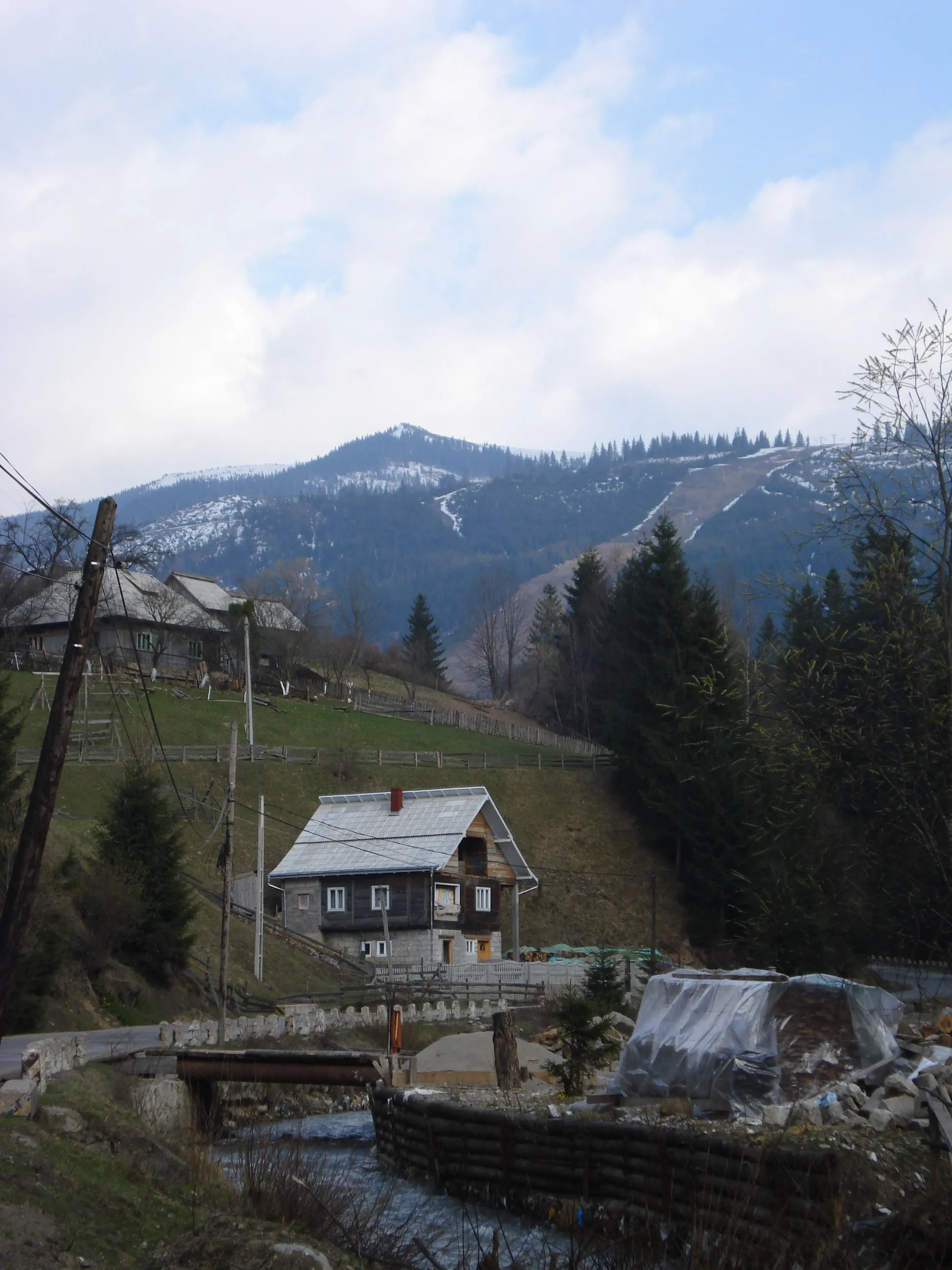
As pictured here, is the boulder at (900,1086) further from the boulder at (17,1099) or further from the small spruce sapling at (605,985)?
the small spruce sapling at (605,985)

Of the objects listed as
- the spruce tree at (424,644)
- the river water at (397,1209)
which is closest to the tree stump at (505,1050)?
the river water at (397,1209)

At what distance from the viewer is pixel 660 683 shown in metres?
69.6

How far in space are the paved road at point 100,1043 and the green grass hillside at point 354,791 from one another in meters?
12.6

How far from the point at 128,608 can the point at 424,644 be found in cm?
4688

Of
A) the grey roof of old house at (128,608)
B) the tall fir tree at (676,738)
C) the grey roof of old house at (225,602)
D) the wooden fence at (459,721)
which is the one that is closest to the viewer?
the tall fir tree at (676,738)

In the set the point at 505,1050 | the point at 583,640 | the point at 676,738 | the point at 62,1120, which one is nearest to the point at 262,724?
the point at 676,738

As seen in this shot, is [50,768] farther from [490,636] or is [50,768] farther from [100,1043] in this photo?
[490,636]

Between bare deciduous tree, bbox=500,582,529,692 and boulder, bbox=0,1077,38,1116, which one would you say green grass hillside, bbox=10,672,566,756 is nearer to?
bare deciduous tree, bbox=500,582,529,692

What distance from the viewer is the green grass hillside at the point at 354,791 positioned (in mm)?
53094

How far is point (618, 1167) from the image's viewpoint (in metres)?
17.0

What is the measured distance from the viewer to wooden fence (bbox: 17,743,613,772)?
62.0m

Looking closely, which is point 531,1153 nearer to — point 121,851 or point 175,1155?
point 175,1155

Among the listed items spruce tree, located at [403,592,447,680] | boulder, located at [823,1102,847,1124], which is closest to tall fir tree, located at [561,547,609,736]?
spruce tree, located at [403,592,447,680]

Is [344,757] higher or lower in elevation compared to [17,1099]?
higher
